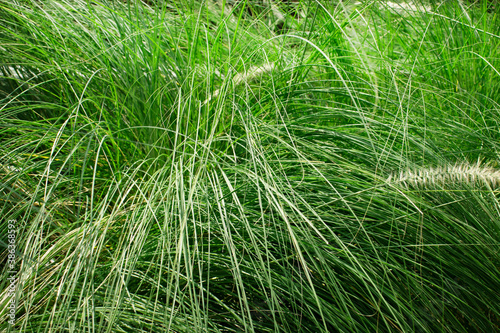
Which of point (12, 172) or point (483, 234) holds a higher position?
point (12, 172)

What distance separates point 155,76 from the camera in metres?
1.42

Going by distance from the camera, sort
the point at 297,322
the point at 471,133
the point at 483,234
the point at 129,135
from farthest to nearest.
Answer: the point at 129,135
the point at 471,133
the point at 483,234
the point at 297,322

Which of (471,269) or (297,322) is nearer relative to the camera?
(297,322)

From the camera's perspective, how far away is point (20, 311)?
102 cm

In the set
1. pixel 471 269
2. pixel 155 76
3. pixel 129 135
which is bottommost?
pixel 471 269

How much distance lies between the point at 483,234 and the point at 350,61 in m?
1.05

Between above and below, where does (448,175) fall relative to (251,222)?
above

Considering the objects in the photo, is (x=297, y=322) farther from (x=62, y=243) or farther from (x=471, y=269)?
(x=62, y=243)

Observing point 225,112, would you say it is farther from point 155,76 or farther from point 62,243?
point 62,243

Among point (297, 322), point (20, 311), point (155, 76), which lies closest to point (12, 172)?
point (20, 311)

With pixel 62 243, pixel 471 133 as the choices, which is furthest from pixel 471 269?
pixel 62 243

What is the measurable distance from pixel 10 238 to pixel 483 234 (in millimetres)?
1358

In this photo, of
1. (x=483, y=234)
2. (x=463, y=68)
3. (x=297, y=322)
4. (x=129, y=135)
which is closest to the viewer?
(x=297, y=322)

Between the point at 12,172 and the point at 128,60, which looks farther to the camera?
the point at 128,60
